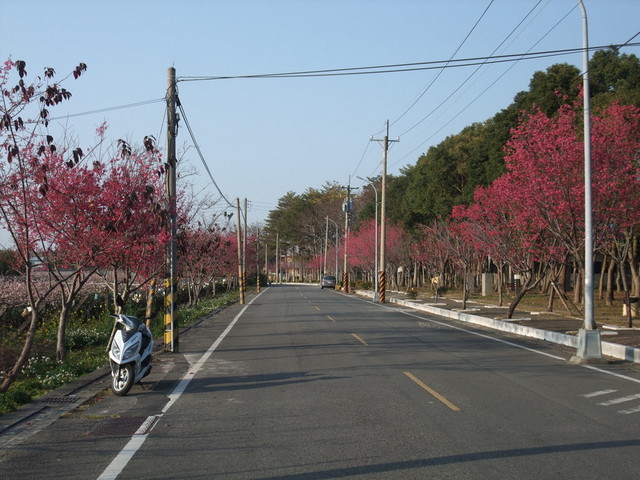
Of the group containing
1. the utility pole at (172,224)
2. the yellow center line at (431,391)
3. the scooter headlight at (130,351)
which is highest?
the utility pole at (172,224)

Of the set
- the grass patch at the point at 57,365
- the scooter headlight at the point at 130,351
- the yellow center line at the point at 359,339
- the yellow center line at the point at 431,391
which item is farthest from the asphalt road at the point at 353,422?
the yellow center line at the point at 359,339

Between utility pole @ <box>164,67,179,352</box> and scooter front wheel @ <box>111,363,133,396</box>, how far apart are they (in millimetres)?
4940

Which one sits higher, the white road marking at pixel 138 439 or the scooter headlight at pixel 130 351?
the scooter headlight at pixel 130 351

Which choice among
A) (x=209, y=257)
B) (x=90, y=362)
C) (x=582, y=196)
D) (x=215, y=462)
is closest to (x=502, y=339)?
(x=582, y=196)

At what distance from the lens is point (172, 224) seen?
15.7 metres

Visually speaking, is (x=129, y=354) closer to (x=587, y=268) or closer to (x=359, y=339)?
(x=359, y=339)

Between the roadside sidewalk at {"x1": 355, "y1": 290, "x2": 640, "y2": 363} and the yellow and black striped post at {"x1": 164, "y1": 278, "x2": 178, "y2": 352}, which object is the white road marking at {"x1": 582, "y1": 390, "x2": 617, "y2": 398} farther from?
the yellow and black striped post at {"x1": 164, "y1": 278, "x2": 178, "y2": 352}

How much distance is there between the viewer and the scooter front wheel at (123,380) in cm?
998

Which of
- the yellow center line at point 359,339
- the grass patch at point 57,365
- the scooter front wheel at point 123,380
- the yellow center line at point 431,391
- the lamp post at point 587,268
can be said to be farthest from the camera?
the yellow center line at point 359,339

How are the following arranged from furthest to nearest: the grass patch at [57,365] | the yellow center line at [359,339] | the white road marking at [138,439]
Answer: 1. the yellow center line at [359,339]
2. the grass patch at [57,365]
3. the white road marking at [138,439]

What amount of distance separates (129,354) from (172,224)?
19.6 feet

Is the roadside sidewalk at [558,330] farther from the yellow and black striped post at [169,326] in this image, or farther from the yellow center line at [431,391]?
the yellow and black striped post at [169,326]

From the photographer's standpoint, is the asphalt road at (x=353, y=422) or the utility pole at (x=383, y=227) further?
the utility pole at (x=383, y=227)

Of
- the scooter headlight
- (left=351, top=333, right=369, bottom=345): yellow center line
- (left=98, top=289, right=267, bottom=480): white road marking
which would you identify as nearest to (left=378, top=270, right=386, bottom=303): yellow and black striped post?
(left=351, top=333, right=369, bottom=345): yellow center line
